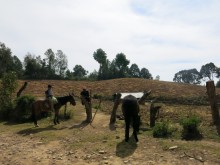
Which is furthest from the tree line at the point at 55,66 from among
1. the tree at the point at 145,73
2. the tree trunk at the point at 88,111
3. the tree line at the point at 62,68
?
the tree trunk at the point at 88,111

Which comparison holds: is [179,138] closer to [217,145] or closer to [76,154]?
[217,145]

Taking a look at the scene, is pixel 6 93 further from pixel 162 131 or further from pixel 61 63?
pixel 61 63

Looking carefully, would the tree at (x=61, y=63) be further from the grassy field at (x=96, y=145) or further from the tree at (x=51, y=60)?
the grassy field at (x=96, y=145)

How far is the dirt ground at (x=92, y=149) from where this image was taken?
31.8 feet

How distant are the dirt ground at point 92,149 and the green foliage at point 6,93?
190 inches

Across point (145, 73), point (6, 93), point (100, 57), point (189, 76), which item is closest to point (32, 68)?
point (100, 57)

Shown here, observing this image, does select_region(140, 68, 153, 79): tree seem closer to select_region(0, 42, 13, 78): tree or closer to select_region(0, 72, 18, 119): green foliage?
select_region(0, 42, 13, 78): tree

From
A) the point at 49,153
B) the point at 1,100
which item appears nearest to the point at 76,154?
the point at 49,153

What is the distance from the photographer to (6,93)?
2067 centimetres

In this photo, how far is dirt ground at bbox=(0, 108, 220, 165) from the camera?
9.69 m

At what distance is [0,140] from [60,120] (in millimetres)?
4202

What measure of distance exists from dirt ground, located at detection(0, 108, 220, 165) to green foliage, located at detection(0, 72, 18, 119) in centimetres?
483

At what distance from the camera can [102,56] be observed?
73.9 metres

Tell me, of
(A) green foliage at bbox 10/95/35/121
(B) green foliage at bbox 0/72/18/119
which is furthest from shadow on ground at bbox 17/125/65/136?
(B) green foliage at bbox 0/72/18/119
